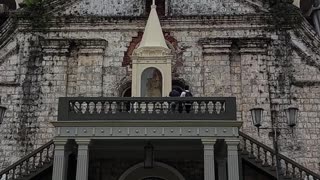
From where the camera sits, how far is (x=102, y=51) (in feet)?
66.5

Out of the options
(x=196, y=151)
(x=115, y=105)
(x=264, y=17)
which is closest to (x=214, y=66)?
(x=264, y=17)

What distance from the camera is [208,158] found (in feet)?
48.6

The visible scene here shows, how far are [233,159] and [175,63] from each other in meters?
6.27

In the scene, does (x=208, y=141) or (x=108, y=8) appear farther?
(x=108, y=8)

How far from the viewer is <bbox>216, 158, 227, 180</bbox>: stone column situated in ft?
53.8

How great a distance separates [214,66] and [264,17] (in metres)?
2.77

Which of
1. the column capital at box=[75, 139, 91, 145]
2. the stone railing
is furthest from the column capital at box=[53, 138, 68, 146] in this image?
the stone railing

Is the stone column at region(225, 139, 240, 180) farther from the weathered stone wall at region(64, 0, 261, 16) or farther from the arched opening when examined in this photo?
the weathered stone wall at region(64, 0, 261, 16)

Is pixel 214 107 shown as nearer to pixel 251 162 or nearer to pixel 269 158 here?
pixel 251 162

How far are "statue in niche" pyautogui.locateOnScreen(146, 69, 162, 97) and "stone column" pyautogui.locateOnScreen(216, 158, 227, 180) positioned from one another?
288 cm

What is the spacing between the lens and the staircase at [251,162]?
635 inches

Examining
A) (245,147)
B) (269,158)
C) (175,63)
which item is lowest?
(269,158)

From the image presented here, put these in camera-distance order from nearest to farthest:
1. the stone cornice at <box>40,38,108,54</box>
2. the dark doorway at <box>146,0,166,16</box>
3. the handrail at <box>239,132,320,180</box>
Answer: the handrail at <box>239,132,320,180</box> → the stone cornice at <box>40,38,108,54</box> → the dark doorway at <box>146,0,166,16</box>

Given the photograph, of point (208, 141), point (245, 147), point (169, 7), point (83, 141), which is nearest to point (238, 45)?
point (169, 7)
